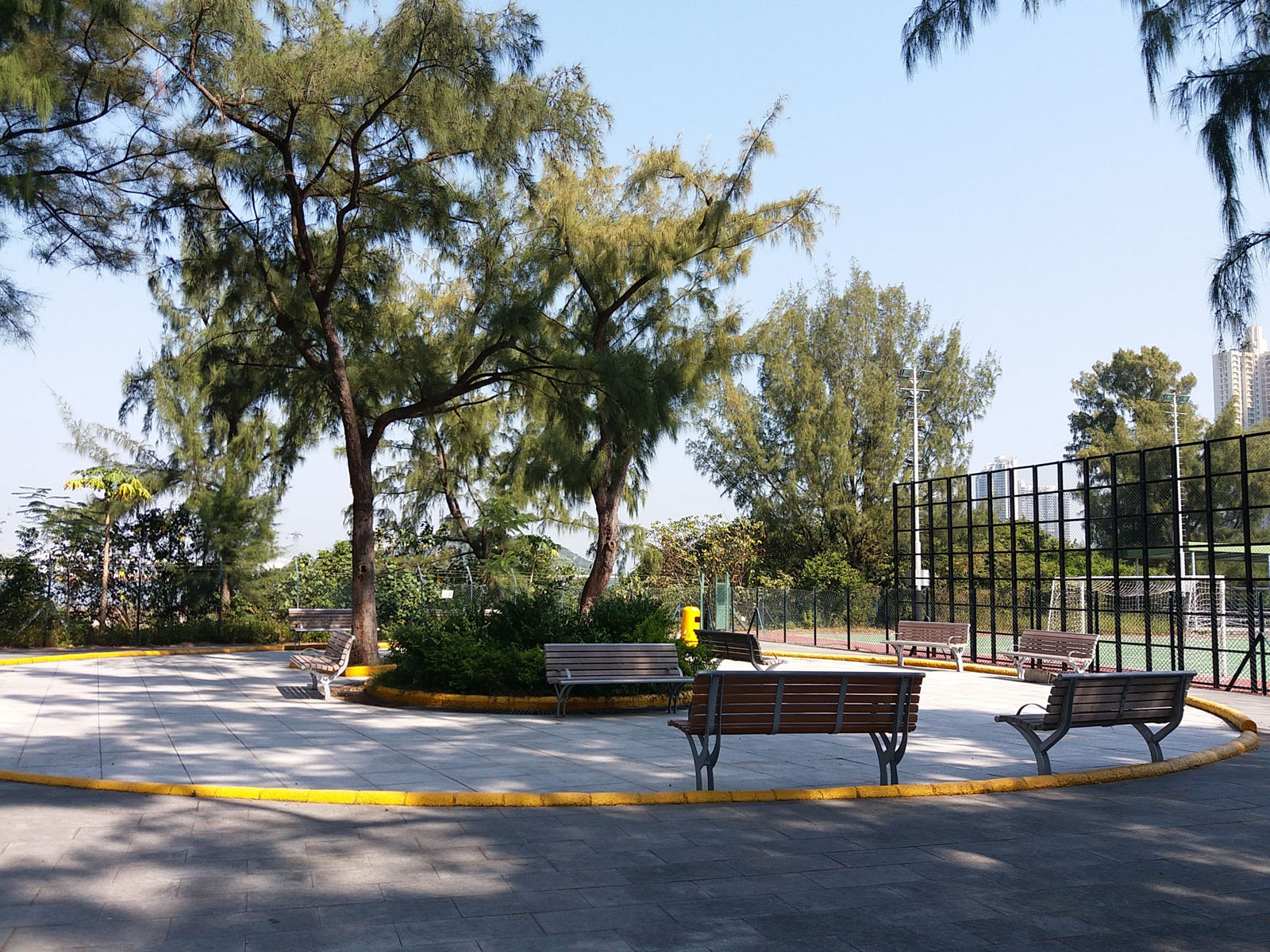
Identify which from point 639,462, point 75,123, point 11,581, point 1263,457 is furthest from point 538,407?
point 1263,457

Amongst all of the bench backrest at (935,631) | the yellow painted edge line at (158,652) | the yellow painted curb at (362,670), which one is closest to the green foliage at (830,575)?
the bench backrest at (935,631)

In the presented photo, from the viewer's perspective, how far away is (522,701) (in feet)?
39.5

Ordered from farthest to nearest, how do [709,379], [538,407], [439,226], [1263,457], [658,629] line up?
1. [1263,457]
2. [709,379]
3. [538,407]
4. [439,226]
5. [658,629]

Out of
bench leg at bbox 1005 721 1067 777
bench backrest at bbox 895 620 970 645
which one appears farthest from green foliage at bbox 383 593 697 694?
bench backrest at bbox 895 620 970 645

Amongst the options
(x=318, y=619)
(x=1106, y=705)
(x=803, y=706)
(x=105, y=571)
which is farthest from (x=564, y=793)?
(x=105, y=571)

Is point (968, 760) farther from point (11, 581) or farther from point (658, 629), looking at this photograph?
point (11, 581)

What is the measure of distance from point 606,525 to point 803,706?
14.6 m

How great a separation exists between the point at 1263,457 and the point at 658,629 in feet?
152

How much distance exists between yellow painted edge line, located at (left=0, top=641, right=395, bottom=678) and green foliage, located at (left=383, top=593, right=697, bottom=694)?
4719 mm

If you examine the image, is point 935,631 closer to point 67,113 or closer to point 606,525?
point 606,525

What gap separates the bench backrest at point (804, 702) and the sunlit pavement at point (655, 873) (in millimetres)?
528

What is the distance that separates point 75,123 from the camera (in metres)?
15.2

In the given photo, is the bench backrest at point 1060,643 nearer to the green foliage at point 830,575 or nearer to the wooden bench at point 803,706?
the wooden bench at point 803,706

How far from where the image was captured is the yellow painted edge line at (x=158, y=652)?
18828 mm
